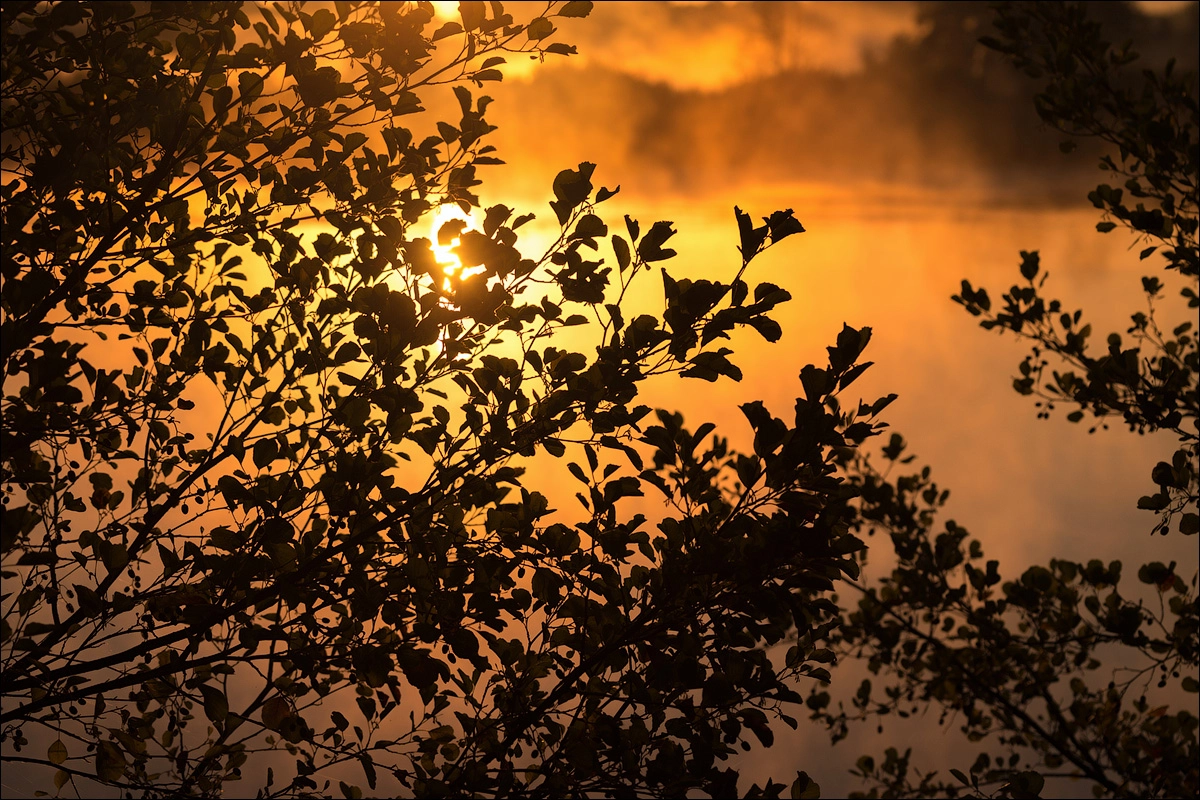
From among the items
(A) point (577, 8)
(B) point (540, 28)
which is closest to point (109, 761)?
Answer: (B) point (540, 28)

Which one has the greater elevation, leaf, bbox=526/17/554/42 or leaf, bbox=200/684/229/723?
leaf, bbox=526/17/554/42

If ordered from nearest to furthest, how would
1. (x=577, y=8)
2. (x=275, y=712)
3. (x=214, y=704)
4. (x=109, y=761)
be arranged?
(x=214, y=704)
(x=275, y=712)
(x=109, y=761)
(x=577, y=8)

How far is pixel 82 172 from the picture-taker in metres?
3.23

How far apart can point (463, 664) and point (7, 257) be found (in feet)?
7.87

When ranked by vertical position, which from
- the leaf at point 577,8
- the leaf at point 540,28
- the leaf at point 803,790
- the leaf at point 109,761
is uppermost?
the leaf at point 577,8

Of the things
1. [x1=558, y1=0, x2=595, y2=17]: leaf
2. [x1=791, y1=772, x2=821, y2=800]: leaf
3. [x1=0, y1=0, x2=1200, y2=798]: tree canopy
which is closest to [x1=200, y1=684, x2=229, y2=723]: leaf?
[x1=0, y1=0, x2=1200, y2=798]: tree canopy

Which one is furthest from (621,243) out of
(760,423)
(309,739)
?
(309,739)

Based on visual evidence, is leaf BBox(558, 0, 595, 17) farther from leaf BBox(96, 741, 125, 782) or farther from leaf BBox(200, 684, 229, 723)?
leaf BBox(96, 741, 125, 782)

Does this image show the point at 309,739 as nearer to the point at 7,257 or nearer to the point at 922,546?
the point at 7,257

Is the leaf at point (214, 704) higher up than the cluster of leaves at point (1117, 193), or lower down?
lower down

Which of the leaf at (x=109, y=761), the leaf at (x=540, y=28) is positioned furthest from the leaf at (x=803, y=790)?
the leaf at (x=540, y=28)

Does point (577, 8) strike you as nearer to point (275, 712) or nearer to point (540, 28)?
point (540, 28)

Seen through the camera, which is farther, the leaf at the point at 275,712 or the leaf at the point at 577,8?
the leaf at the point at 577,8

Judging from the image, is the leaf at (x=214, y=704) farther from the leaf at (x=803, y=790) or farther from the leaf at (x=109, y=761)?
the leaf at (x=803, y=790)
